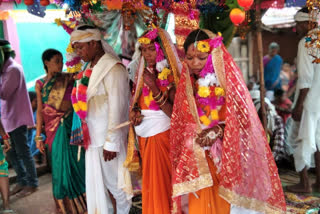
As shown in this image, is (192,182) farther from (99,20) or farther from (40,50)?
(40,50)

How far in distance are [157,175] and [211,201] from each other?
725 mm

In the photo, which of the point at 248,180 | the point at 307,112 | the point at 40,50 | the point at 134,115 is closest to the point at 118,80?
the point at 134,115

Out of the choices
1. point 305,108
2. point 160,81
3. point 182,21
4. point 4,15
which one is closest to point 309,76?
point 305,108

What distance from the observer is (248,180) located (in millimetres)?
2557

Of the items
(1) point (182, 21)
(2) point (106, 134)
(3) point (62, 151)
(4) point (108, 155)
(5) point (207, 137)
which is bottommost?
(3) point (62, 151)

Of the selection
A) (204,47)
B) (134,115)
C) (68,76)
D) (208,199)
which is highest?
(204,47)

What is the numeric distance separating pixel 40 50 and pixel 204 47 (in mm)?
6504

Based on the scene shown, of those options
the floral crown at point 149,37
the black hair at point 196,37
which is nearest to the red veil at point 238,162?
the black hair at point 196,37

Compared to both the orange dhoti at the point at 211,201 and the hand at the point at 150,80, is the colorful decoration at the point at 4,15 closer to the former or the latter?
the hand at the point at 150,80

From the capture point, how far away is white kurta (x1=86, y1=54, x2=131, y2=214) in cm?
364

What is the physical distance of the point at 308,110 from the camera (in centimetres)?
437

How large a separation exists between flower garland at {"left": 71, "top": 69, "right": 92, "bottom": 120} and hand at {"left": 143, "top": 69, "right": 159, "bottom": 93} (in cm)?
79

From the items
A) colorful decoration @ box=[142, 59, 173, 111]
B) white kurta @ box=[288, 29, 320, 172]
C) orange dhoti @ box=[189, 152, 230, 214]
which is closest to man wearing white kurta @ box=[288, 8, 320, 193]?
white kurta @ box=[288, 29, 320, 172]

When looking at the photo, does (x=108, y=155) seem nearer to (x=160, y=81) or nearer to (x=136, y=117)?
(x=136, y=117)
